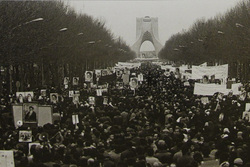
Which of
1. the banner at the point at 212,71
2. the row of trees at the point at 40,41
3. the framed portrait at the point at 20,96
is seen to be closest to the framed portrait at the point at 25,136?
the framed portrait at the point at 20,96

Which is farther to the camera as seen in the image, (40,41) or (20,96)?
(40,41)

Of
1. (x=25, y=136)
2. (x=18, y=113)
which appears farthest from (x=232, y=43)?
(x=25, y=136)

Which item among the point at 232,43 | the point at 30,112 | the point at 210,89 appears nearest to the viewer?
the point at 30,112

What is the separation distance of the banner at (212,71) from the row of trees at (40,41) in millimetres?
10260

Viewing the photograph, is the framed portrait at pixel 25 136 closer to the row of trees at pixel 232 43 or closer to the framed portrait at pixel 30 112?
the framed portrait at pixel 30 112

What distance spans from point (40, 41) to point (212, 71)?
19163 mm

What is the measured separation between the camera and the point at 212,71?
26.9m

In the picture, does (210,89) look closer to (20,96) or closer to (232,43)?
(20,96)

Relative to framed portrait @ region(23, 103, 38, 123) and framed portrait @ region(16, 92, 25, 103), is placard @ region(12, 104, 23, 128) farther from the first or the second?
framed portrait @ region(16, 92, 25, 103)

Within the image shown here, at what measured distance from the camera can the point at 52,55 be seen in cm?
4906

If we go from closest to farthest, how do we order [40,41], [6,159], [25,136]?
[6,159] → [25,136] → [40,41]

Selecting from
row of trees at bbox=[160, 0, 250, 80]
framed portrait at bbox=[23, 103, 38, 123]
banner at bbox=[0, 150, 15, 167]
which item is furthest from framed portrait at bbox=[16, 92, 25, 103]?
row of trees at bbox=[160, 0, 250, 80]

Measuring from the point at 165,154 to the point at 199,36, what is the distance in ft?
224

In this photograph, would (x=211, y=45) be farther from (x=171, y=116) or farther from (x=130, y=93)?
(x=171, y=116)
